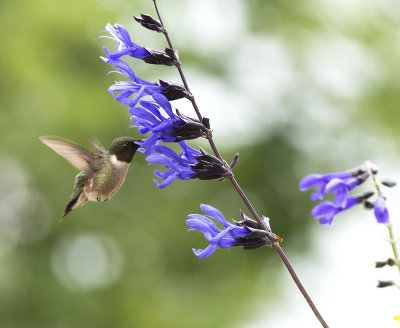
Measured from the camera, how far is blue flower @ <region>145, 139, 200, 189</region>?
1425mm

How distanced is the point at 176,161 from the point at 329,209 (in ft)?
1.56

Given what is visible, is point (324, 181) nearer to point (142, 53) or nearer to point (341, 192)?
point (341, 192)

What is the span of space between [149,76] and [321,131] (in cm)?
287

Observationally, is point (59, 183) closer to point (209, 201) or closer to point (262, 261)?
point (209, 201)

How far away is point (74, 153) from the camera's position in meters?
1.85

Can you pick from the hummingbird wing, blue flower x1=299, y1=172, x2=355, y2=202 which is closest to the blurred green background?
the hummingbird wing

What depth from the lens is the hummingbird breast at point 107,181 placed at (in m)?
1.90

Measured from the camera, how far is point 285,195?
10.1m

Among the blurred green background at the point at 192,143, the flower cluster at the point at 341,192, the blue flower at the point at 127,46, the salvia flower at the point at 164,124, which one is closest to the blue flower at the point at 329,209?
the flower cluster at the point at 341,192

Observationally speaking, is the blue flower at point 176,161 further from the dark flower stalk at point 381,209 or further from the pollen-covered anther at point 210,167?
the dark flower stalk at point 381,209

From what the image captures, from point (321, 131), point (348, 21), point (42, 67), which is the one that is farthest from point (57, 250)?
point (348, 21)

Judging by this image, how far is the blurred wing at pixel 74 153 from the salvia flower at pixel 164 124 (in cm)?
42

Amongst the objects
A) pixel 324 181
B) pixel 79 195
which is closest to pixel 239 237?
pixel 324 181

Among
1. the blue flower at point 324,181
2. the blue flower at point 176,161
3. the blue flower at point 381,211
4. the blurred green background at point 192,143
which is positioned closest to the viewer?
the blue flower at point 381,211
